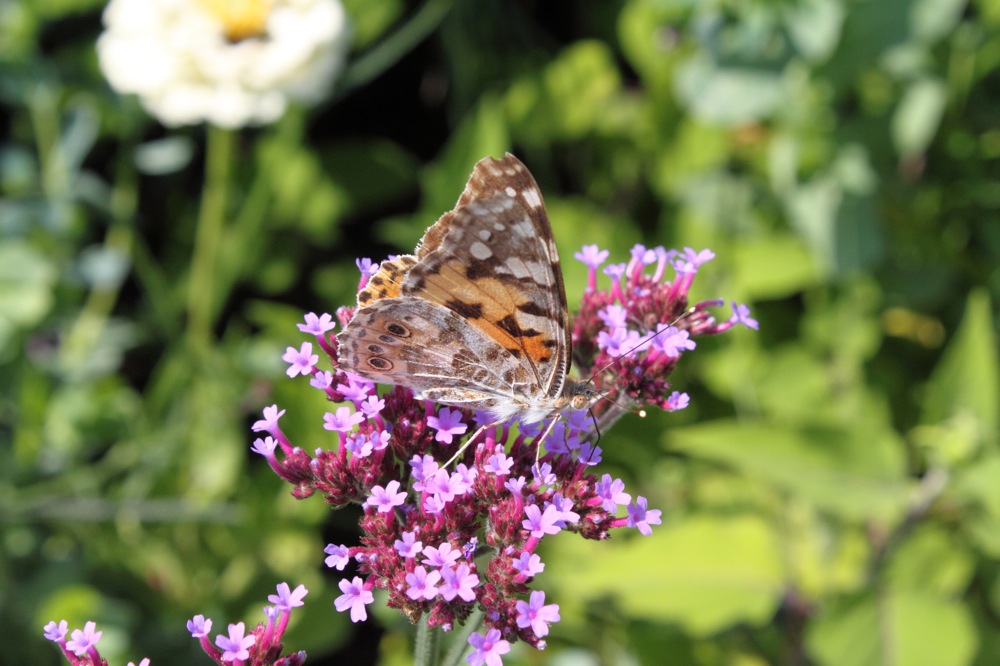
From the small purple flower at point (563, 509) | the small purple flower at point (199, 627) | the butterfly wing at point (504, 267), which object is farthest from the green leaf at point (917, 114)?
the small purple flower at point (199, 627)

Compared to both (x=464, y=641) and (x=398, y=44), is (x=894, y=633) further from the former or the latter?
(x=398, y=44)

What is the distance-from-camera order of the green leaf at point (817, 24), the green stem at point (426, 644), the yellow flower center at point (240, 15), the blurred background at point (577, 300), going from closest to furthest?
1. the green stem at point (426, 644)
2. the blurred background at point (577, 300)
3. the green leaf at point (817, 24)
4. the yellow flower center at point (240, 15)

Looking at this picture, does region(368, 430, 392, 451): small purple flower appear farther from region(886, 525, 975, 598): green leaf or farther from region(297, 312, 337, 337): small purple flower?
region(886, 525, 975, 598): green leaf

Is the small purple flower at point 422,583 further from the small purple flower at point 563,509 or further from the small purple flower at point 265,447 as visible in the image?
the small purple flower at point 265,447

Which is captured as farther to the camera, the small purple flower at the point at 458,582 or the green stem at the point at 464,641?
the green stem at the point at 464,641

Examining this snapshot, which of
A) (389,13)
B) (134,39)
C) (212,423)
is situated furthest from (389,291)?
(389,13)
